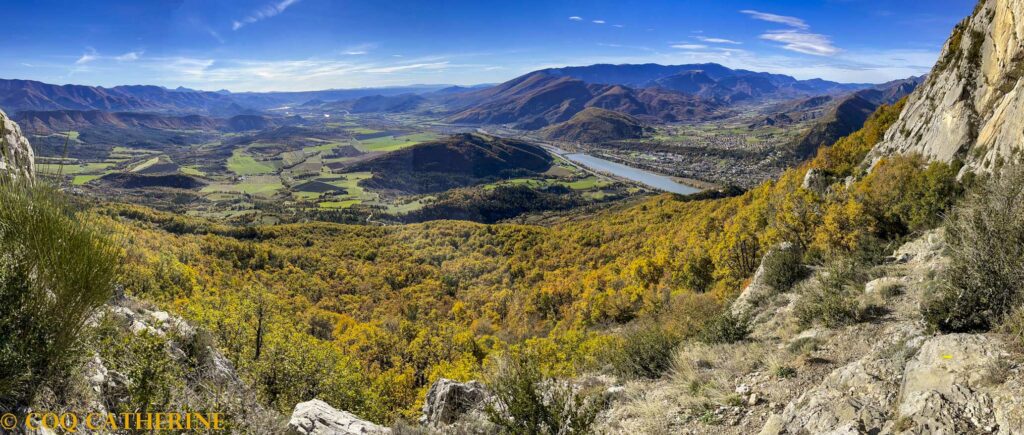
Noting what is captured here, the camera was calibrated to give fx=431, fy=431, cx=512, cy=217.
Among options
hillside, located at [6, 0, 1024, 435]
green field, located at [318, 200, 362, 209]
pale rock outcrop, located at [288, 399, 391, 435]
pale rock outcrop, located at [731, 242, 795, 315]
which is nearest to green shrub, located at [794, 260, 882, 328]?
hillside, located at [6, 0, 1024, 435]

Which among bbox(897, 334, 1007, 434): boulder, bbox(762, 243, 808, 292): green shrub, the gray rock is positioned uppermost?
the gray rock

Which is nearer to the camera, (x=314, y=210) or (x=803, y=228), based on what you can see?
(x=803, y=228)

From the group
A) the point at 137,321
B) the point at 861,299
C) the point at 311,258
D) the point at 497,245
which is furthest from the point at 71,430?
the point at 497,245

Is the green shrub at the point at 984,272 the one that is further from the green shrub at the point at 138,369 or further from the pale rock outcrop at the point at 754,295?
the green shrub at the point at 138,369

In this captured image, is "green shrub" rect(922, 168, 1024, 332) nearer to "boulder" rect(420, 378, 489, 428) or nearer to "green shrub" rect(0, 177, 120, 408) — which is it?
"boulder" rect(420, 378, 489, 428)

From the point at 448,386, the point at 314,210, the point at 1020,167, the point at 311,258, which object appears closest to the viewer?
the point at 1020,167

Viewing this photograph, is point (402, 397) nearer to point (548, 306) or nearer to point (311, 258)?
point (548, 306)
